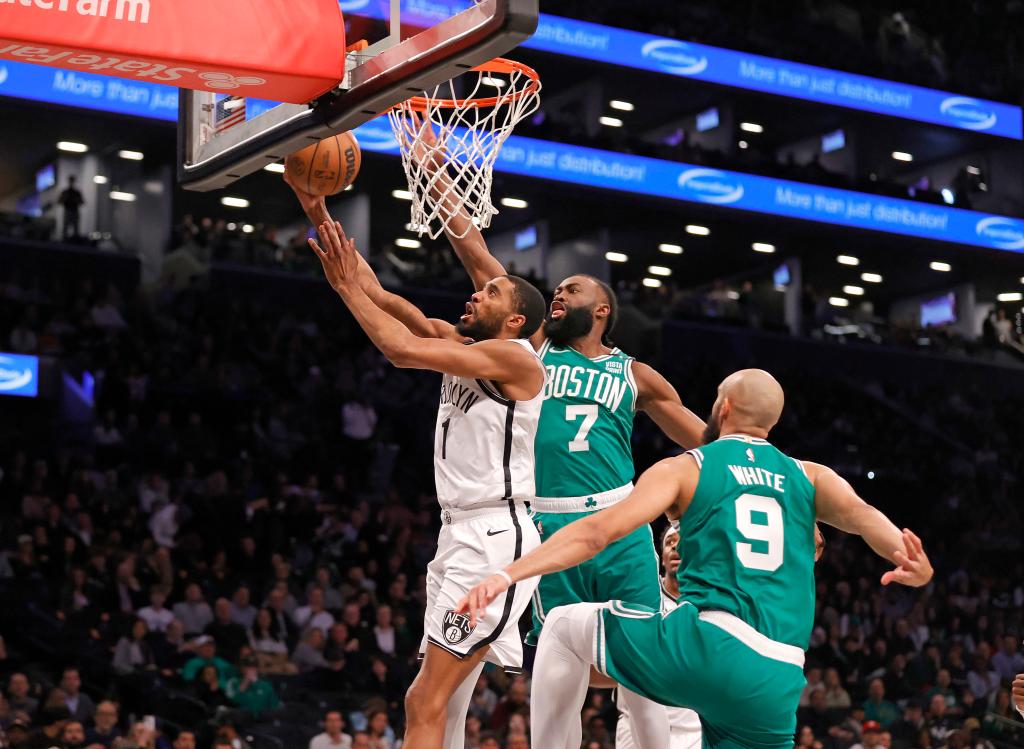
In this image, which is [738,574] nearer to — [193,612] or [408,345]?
[408,345]

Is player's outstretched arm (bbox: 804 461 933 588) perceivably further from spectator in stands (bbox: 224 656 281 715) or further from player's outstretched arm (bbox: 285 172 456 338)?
spectator in stands (bbox: 224 656 281 715)

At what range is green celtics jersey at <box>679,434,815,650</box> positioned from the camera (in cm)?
508

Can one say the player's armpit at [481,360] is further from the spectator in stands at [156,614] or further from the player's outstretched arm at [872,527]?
the spectator in stands at [156,614]

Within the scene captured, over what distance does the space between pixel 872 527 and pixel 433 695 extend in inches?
74.4

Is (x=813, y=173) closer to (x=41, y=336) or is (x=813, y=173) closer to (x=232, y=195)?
(x=232, y=195)

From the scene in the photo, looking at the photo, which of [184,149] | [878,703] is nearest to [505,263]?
[878,703]

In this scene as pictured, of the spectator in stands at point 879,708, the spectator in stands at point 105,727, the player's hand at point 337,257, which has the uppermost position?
the player's hand at point 337,257

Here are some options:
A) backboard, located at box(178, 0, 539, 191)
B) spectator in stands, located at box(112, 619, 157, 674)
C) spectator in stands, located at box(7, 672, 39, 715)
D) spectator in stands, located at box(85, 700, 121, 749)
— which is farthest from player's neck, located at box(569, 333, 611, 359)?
spectator in stands, located at box(112, 619, 157, 674)

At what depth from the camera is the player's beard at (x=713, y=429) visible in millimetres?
5473

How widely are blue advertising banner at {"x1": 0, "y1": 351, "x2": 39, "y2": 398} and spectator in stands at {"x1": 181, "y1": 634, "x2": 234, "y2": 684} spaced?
757cm

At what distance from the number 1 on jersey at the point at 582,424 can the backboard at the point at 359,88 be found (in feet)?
5.87

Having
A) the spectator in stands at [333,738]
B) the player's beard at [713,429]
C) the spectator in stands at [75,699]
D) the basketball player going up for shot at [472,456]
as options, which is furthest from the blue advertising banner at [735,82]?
the player's beard at [713,429]

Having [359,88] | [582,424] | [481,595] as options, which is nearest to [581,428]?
[582,424]

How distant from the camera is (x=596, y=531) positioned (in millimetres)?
4773
